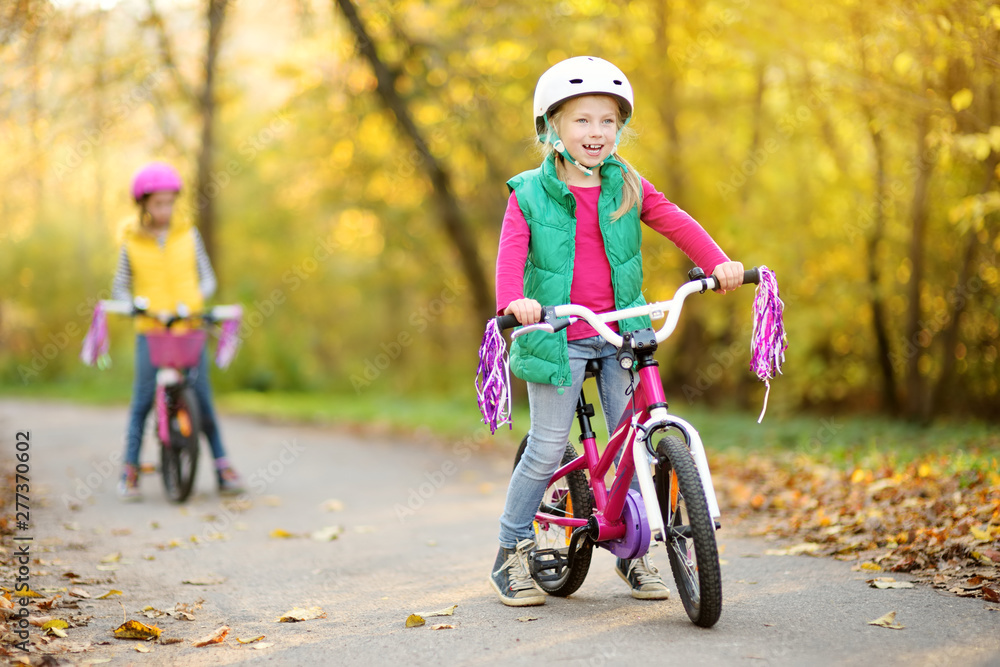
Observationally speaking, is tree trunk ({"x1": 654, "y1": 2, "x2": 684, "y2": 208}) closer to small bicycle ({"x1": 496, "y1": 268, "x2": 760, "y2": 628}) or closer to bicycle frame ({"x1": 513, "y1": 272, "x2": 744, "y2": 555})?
small bicycle ({"x1": 496, "y1": 268, "x2": 760, "y2": 628})

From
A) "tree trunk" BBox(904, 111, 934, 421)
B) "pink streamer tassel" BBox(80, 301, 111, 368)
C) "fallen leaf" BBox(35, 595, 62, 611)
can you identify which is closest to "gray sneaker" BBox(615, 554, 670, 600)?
"fallen leaf" BBox(35, 595, 62, 611)

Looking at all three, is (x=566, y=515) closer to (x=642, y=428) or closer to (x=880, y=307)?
(x=642, y=428)

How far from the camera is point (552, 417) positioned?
12.1 ft

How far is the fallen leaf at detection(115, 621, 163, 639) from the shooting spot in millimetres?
3559

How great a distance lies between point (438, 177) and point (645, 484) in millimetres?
9197

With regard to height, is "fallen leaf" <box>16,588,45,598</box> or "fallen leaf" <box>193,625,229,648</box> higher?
"fallen leaf" <box>16,588,45,598</box>

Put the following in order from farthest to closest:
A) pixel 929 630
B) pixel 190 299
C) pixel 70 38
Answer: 1. pixel 70 38
2. pixel 190 299
3. pixel 929 630

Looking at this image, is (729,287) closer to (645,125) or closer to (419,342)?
(645,125)

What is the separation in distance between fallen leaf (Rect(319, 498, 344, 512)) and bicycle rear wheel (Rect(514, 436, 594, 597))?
9.30 feet

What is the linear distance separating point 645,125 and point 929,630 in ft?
34.8

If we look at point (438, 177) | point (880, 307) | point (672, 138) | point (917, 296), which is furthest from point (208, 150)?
point (917, 296)

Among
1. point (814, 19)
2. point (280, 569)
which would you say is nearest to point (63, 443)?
point (280, 569)

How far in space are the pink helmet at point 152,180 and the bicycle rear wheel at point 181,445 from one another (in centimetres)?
142

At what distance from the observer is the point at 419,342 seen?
27781mm
